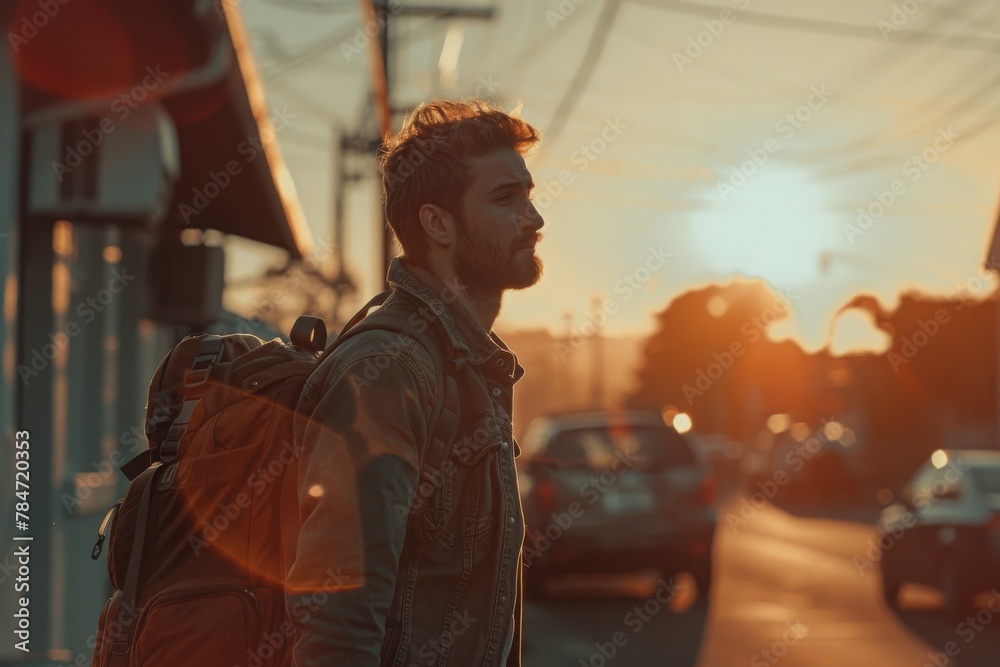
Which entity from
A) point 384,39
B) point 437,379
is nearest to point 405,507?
point 437,379

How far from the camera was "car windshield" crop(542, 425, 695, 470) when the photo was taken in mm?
14617

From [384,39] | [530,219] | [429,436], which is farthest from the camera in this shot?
[384,39]

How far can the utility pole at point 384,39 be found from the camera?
17719 millimetres

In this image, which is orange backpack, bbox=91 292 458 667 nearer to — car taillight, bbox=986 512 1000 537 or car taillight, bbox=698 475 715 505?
car taillight, bbox=986 512 1000 537

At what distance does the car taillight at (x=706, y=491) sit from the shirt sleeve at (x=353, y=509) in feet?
41.1

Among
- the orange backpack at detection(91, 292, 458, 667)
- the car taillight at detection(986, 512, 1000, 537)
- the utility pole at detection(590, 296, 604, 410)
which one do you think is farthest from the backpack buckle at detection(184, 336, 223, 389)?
the utility pole at detection(590, 296, 604, 410)

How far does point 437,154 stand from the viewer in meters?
2.85

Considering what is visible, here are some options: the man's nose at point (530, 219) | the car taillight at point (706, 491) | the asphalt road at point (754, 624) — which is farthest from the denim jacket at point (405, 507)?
the car taillight at point (706, 491)

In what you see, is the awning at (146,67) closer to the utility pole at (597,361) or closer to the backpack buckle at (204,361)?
the backpack buckle at (204,361)

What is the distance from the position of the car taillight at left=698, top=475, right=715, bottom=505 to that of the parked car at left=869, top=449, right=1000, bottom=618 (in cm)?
181

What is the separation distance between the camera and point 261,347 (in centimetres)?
280

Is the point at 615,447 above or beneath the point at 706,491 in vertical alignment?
above

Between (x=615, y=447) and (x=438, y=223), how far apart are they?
11953 millimetres

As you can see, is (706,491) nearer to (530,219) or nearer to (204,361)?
(530,219)
